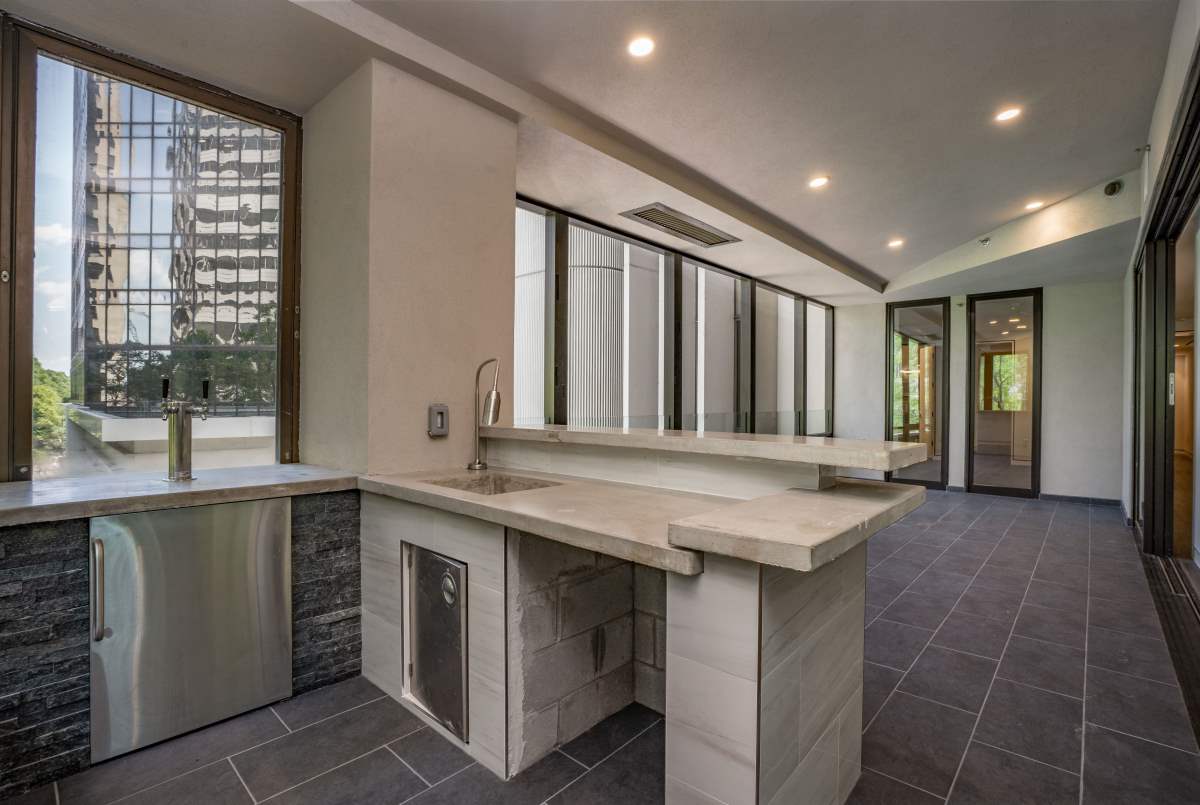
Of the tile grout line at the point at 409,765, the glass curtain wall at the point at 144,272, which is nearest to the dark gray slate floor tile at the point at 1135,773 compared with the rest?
the tile grout line at the point at 409,765

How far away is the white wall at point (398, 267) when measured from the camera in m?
2.29

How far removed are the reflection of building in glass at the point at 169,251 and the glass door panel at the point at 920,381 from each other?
23.9ft

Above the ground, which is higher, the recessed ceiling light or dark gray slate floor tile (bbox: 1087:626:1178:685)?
the recessed ceiling light

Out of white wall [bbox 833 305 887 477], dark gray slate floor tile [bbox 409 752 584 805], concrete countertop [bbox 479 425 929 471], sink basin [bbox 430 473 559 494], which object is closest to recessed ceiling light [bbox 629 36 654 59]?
concrete countertop [bbox 479 425 929 471]

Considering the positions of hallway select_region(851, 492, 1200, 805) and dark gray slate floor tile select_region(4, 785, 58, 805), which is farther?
hallway select_region(851, 492, 1200, 805)

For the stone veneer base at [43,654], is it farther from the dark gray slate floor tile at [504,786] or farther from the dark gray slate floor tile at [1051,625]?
the dark gray slate floor tile at [1051,625]

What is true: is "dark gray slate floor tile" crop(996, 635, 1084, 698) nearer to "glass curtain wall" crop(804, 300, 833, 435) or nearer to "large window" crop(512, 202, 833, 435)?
"large window" crop(512, 202, 833, 435)

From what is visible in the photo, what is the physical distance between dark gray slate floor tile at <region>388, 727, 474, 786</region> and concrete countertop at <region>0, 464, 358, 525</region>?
948 millimetres

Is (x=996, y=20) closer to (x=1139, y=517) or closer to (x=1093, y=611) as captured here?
(x=1093, y=611)

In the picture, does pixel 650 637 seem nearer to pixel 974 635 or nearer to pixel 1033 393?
pixel 974 635

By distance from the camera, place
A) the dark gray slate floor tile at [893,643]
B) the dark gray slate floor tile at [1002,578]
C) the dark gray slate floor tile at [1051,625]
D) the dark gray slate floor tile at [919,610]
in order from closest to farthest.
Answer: the dark gray slate floor tile at [893,643]
the dark gray slate floor tile at [1051,625]
the dark gray slate floor tile at [919,610]
the dark gray slate floor tile at [1002,578]

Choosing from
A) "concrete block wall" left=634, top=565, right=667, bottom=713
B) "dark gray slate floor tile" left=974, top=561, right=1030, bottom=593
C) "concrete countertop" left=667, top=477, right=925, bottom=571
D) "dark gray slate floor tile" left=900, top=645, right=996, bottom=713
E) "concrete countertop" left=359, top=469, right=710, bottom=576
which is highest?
"concrete countertop" left=667, top=477, right=925, bottom=571

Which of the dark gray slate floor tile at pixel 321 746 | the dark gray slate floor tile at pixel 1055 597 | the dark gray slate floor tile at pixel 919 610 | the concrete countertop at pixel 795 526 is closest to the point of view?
the concrete countertop at pixel 795 526

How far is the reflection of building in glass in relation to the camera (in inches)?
86.0
